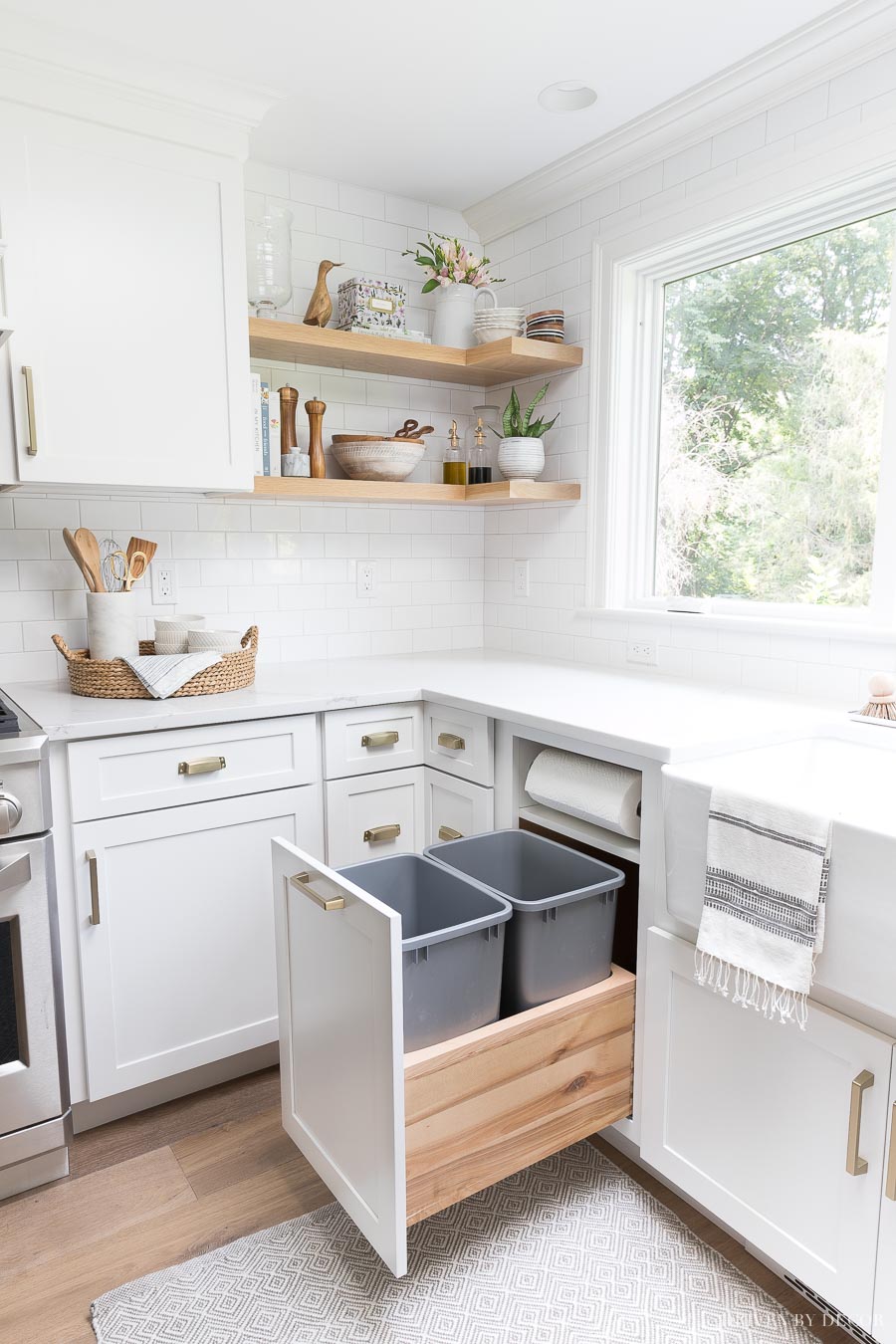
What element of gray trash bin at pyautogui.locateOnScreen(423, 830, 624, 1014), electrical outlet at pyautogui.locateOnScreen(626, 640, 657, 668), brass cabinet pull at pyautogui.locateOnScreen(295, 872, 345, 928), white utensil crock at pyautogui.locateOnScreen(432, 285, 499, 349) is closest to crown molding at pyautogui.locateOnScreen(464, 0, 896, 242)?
white utensil crock at pyautogui.locateOnScreen(432, 285, 499, 349)

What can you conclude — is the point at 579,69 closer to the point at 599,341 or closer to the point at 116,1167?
the point at 599,341

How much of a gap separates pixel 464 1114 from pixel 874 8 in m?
2.19

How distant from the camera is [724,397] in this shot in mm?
2346

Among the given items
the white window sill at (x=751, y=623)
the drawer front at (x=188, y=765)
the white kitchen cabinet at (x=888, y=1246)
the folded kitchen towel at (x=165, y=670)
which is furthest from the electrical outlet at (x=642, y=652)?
the white kitchen cabinet at (x=888, y=1246)

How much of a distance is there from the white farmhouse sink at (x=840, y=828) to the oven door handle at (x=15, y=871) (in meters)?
1.20

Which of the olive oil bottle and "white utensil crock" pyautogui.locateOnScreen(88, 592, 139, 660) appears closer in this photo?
"white utensil crock" pyautogui.locateOnScreen(88, 592, 139, 660)

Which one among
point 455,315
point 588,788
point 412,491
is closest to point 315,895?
point 588,788

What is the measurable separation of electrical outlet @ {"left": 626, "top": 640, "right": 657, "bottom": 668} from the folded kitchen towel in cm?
119

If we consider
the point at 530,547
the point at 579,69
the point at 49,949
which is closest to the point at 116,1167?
the point at 49,949

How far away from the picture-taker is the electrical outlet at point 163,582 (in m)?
2.45

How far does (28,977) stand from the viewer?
5.57 feet

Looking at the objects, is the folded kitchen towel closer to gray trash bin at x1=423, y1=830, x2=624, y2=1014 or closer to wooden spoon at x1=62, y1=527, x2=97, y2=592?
wooden spoon at x1=62, y1=527, x2=97, y2=592

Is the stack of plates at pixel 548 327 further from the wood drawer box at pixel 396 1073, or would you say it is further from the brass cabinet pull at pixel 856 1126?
the brass cabinet pull at pixel 856 1126

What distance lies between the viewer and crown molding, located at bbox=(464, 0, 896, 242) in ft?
5.84
